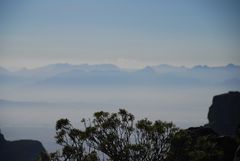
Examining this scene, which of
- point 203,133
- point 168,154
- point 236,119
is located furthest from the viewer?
point 236,119

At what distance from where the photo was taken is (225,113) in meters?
166

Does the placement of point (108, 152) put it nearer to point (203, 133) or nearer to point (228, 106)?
point (203, 133)

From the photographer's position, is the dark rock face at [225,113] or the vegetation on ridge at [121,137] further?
the dark rock face at [225,113]

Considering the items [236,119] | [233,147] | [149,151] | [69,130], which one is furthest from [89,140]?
[236,119]

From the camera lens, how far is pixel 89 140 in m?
35.8

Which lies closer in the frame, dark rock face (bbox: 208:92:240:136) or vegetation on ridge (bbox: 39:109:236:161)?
vegetation on ridge (bbox: 39:109:236:161)

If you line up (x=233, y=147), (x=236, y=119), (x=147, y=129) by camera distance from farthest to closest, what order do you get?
(x=236, y=119)
(x=233, y=147)
(x=147, y=129)

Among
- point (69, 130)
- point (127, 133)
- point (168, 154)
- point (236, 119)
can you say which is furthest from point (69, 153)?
point (236, 119)

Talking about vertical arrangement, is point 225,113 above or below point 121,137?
→ above

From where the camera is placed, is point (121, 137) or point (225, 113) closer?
point (121, 137)

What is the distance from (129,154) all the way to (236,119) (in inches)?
5297

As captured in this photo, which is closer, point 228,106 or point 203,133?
point 203,133

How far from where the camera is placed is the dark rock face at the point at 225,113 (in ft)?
531

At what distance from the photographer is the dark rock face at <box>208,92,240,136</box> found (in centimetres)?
16188
